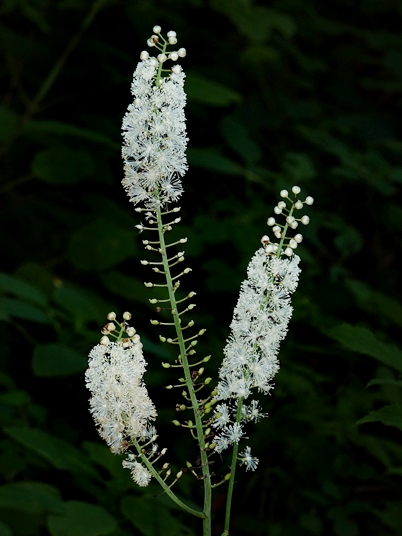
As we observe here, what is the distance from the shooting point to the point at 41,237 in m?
Result: 4.36

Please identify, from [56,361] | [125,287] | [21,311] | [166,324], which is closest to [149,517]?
[56,361]

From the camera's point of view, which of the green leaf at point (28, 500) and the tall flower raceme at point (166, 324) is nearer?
the tall flower raceme at point (166, 324)

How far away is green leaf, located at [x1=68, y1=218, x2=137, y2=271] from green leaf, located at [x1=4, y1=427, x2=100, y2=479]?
1.31 metres

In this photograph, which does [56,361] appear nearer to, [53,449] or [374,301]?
[53,449]

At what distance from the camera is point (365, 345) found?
1.67 m

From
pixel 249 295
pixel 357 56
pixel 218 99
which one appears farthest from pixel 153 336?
pixel 357 56

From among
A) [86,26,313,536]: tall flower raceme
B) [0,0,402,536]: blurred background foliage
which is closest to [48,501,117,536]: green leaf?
[0,0,402,536]: blurred background foliage

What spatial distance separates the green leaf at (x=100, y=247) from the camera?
11.2ft

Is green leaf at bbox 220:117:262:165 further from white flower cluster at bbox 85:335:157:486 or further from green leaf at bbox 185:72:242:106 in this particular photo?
white flower cluster at bbox 85:335:157:486

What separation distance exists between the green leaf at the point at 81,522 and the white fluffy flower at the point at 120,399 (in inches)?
30.5

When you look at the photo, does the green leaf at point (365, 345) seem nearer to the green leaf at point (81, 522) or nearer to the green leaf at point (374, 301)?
the green leaf at point (81, 522)

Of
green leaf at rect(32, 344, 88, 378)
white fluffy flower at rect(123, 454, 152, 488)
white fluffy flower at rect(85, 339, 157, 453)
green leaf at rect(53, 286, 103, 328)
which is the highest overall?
green leaf at rect(53, 286, 103, 328)

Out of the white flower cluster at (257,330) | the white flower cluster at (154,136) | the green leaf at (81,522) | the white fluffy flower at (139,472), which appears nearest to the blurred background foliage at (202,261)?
the green leaf at (81,522)

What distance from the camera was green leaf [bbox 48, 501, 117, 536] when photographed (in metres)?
1.87
